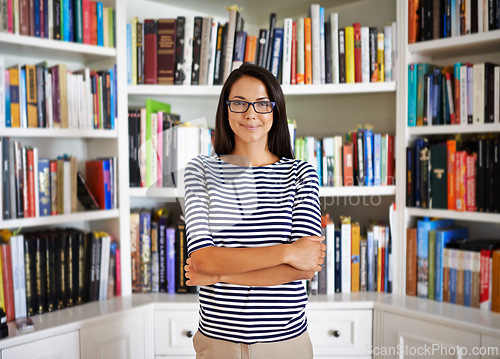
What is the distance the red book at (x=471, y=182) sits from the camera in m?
1.79

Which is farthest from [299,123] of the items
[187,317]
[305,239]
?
[305,239]

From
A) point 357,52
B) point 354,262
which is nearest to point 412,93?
point 357,52

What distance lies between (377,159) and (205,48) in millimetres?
887

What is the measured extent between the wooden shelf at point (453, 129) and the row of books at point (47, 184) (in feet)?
4.17

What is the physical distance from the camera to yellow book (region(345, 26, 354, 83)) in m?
1.99

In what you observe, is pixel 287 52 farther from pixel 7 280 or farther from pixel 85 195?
pixel 7 280

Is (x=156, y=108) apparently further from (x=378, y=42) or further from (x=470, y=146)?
(x=470, y=146)

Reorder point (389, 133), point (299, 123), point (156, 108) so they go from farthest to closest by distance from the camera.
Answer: point (299, 123)
point (389, 133)
point (156, 108)

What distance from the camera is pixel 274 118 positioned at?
1318 mm

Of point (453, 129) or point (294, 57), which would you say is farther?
point (294, 57)

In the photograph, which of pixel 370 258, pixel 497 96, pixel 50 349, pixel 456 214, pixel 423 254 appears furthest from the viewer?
pixel 370 258

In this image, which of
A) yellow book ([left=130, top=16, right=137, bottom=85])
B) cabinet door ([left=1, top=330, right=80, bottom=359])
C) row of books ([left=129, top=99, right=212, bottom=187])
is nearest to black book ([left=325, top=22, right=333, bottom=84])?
row of books ([left=129, top=99, right=212, bottom=187])

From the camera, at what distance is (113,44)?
6.38ft

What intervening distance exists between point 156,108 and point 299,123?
836 millimetres
